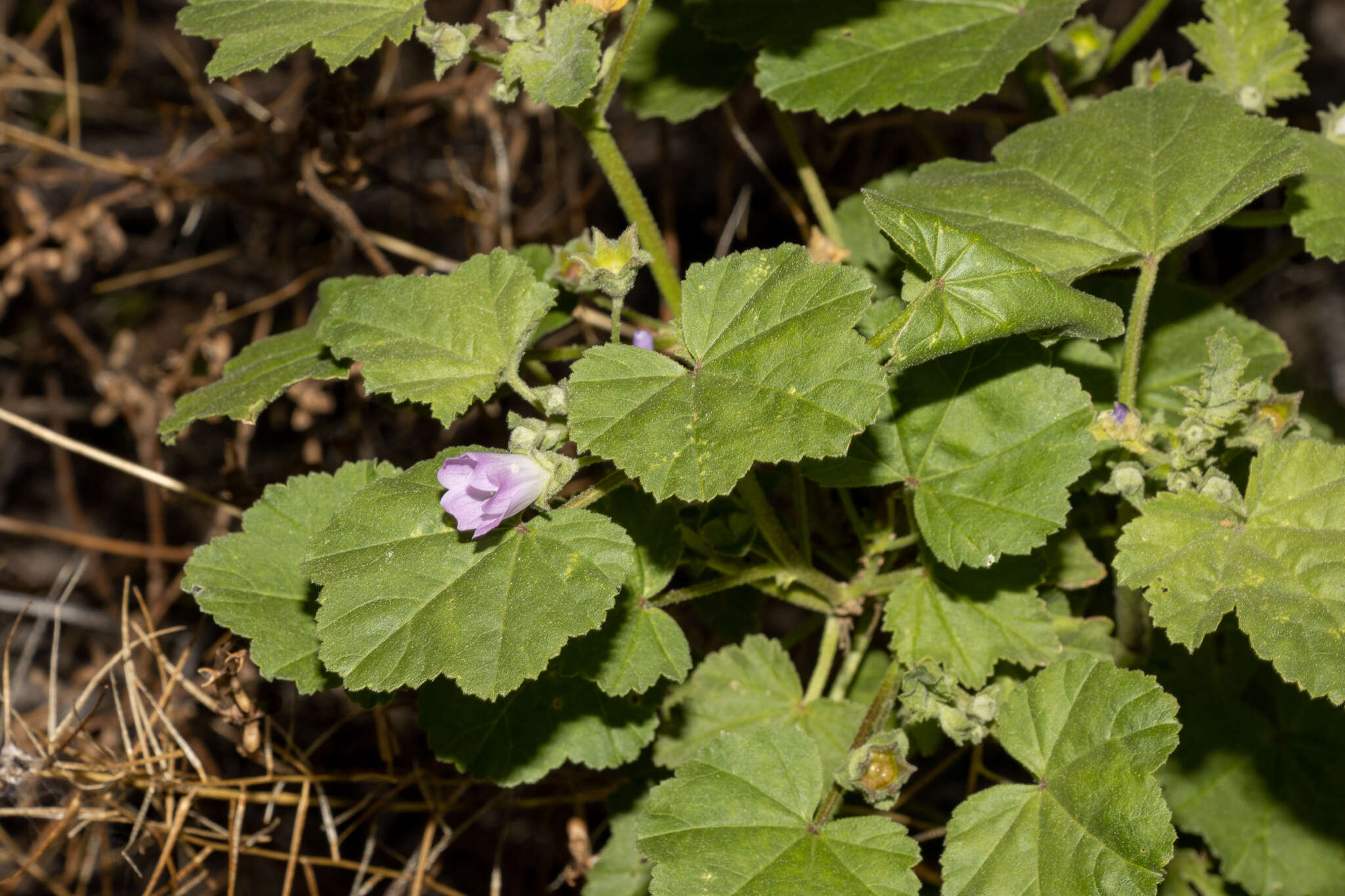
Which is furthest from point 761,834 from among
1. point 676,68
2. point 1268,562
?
point 676,68

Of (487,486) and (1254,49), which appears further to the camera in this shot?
(1254,49)

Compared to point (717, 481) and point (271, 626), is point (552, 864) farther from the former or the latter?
point (717, 481)

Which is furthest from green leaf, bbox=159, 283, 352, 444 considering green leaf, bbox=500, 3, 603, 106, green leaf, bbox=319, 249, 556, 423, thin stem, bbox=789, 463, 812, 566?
thin stem, bbox=789, 463, 812, 566

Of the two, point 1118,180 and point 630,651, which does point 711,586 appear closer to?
point 630,651

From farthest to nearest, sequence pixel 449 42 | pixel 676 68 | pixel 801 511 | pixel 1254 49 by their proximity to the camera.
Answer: pixel 676 68 → pixel 1254 49 → pixel 801 511 → pixel 449 42

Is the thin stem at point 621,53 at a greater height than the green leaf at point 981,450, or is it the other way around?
the thin stem at point 621,53

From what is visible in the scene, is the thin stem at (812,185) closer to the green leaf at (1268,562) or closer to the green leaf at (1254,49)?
the green leaf at (1254,49)

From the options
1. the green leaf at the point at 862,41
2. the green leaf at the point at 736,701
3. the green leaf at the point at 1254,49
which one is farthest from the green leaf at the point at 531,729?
the green leaf at the point at 1254,49
